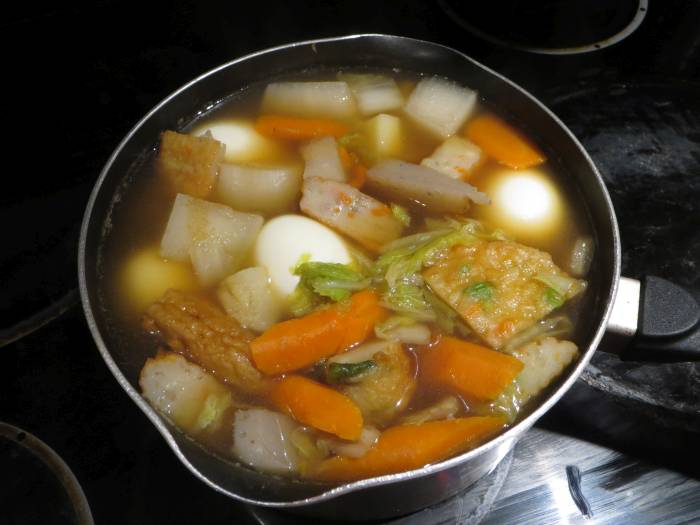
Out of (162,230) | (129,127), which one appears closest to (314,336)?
(162,230)

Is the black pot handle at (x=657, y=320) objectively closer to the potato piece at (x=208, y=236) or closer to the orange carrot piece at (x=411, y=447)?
the orange carrot piece at (x=411, y=447)

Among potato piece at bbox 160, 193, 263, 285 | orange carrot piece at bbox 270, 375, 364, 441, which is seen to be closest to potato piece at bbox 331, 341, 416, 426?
orange carrot piece at bbox 270, 375, 364, 441

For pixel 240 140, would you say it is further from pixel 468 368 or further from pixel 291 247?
pixel 468 368

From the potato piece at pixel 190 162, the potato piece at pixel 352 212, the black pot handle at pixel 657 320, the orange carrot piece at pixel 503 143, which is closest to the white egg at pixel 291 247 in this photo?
the potato piece at pixel 352 212

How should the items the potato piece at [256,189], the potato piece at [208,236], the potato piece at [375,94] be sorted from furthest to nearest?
the potato piece at [375,94], the potato piece at [256,189], the potato piece at [208,236]

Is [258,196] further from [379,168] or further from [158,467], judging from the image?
[158,467]

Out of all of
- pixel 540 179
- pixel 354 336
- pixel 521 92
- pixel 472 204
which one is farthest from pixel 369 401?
pixel 521 92
